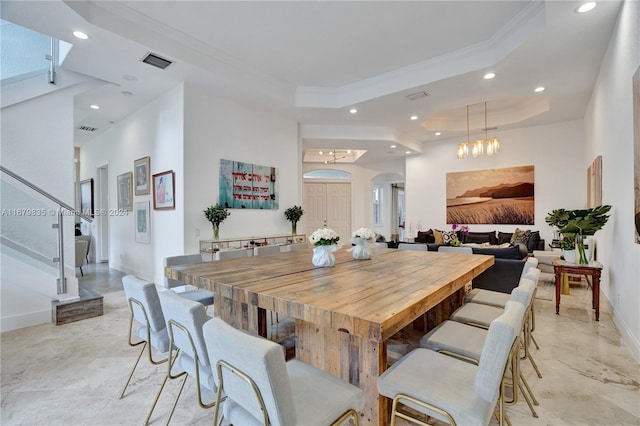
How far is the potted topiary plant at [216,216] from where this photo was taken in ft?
14.6

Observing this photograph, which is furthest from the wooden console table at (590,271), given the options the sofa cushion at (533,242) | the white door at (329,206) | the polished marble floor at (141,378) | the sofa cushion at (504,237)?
the white door at (329,206)

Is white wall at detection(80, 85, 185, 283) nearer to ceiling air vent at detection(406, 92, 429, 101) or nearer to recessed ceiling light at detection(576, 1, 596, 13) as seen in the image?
ceiling air vent at detection(406, 92, 429, 101)

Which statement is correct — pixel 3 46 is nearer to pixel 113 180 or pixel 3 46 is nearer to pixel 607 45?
pixel 113 180

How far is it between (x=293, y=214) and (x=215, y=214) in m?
1.61

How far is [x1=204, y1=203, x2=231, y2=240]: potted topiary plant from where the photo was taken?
14.6 feet

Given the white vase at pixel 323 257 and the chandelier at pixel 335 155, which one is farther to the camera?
the chandelier at pixel 335 155

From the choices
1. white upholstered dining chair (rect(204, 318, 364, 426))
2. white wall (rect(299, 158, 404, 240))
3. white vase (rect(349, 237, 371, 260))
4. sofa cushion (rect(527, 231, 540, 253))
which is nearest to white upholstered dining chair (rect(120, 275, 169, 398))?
white upholstered dining chair (rect(204, 318, 364, 426))

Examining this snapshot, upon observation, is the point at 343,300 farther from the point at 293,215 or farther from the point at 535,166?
the point at 535,166

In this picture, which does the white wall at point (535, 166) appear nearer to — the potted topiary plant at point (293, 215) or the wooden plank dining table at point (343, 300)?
the potted topiary plant at point (293, 215)

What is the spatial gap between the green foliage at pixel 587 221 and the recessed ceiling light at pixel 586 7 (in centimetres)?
193

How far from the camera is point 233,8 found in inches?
120

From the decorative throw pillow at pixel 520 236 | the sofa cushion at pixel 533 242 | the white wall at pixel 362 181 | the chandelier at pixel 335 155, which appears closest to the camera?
the sofa cushion at pixel 533 242

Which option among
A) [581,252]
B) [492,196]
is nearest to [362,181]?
[492,196]

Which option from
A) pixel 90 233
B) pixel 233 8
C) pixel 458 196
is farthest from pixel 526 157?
pixel 90 233
